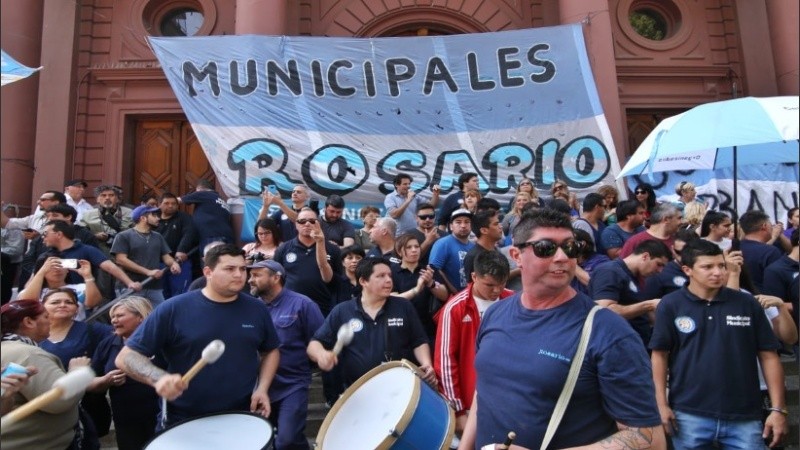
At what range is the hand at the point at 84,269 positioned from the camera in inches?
249

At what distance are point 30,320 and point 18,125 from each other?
9.64 meters

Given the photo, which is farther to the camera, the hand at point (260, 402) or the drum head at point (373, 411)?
the hand at point (260, 402)

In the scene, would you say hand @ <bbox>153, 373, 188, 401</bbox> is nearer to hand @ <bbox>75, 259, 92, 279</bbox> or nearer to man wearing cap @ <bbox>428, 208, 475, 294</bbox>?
man wearing cap @ <bbox>428, 208, 475, 294</bbox>

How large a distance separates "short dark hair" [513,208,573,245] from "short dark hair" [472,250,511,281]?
2114 millimetres

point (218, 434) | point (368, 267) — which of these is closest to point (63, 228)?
point (368, 267)

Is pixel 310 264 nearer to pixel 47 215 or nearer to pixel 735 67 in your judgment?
pixel 47 215

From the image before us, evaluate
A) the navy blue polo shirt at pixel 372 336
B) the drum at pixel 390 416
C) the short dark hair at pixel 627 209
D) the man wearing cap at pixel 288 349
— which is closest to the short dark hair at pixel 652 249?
the navy blue polo shirt at pixel 372 336

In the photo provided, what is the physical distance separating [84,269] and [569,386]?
5351 millimetres

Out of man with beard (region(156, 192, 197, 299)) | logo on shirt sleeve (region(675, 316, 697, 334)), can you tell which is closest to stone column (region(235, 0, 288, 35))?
man with beard (region(156, 192, 197, 299))

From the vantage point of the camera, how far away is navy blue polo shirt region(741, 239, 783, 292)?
6.10 m

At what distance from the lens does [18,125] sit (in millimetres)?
12242

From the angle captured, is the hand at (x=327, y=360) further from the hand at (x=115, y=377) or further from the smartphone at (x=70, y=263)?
the smartphone at (x=70, y=263)

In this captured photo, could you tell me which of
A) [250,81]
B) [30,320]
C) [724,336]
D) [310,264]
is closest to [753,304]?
[724,336]

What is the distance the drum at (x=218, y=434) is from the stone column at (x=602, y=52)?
9.61 meters
